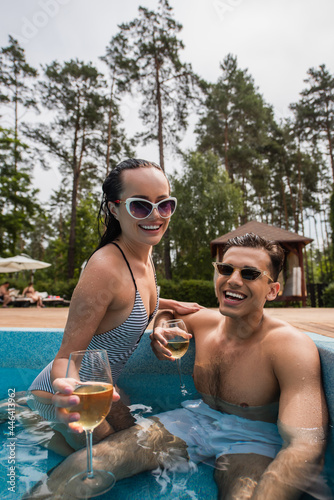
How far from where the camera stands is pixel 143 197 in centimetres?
193

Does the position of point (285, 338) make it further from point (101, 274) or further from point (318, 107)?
point (318, 107)

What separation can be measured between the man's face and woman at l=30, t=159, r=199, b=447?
484 millimetres

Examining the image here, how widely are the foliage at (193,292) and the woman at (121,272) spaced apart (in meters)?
12.9

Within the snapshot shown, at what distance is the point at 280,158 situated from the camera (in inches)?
1131

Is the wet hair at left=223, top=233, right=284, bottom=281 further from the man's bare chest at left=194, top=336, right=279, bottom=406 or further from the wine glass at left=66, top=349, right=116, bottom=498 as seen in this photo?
the wine glass at left=66, top=349, right=116, bottom=498

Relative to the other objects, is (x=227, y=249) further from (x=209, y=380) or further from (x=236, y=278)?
(x=209, y=380)

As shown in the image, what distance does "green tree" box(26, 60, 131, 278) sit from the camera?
19734 mm

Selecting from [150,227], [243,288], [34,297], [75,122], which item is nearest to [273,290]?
[243,288]

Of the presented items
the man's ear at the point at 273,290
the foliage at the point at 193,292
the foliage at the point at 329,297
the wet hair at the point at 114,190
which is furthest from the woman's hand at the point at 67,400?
the foliage at the point at 193,292

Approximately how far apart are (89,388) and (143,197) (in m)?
1.13

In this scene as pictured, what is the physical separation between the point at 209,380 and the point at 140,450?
84 centimetres

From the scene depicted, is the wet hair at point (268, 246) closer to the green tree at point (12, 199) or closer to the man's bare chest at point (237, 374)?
the man's bare chest at point (237, 374)

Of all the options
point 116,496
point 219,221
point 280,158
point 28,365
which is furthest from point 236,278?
point 280,158

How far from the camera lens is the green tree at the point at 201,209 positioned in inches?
937
